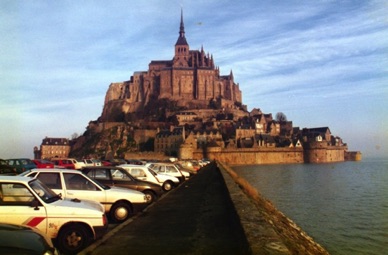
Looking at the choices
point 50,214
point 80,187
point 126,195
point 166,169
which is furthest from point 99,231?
point 166,169

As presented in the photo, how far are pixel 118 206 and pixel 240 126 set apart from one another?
329 ft

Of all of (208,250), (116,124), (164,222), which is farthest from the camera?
(116,124)

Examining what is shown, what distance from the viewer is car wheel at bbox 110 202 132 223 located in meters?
11.3

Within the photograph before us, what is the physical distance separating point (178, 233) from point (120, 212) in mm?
2838

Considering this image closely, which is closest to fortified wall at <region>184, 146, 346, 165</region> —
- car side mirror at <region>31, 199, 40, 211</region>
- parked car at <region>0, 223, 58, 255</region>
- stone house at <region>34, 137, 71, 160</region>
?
stone house at <region>34, 137, 71, 160</region>

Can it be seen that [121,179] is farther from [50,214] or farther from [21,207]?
[21,207]

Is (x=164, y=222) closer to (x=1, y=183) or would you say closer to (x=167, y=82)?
(x=1, y=183)

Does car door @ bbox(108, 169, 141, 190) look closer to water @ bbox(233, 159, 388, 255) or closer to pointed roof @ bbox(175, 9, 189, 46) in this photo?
water @ bbox(233, 159, 388, 255)

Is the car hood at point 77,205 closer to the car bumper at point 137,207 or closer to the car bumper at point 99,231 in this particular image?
the car bumper at point 99,231

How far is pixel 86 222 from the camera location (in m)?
7.97

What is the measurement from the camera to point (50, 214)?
25.2ft

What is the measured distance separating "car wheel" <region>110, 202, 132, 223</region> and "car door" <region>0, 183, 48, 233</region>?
3.71 metres

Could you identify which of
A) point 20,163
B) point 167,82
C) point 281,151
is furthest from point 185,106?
point 20,163

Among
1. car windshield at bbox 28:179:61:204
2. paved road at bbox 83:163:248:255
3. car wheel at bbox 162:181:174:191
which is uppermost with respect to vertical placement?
car windshield at bbox 28:179:61:204
